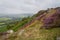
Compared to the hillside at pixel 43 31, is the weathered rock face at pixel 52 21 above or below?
above

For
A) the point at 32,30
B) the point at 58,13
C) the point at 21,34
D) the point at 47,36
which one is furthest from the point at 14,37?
the point at 58,13

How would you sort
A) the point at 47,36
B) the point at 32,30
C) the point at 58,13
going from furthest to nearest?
the point at 58,13
the point at 32,30
the point at 47,36

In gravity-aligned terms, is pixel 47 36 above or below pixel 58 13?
below

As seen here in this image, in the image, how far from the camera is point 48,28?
3503cm

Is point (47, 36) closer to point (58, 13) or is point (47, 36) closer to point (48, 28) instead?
point (48, 28)

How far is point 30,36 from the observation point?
108ft

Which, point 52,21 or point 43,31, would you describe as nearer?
point 43,31

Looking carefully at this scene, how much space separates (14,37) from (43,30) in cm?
560

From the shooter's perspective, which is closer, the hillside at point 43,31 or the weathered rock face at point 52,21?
the hillside at point 43,31

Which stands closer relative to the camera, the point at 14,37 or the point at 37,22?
the point at 14,37

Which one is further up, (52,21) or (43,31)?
(52,21)

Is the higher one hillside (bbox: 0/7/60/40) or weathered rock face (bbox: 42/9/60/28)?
weathered rock face (bbox: 42/9/60/28)

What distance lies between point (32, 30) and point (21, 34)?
7.99 ft

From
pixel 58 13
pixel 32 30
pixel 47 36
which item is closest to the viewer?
pixel 47 36
